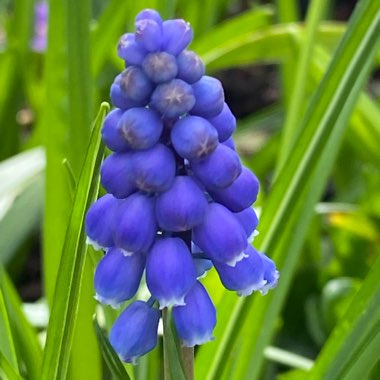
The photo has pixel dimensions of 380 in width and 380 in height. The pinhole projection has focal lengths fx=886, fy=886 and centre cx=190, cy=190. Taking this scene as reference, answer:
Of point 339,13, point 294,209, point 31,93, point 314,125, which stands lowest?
point 339,13

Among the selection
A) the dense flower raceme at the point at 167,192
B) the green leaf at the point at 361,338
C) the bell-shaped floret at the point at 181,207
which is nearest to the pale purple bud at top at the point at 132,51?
the dense flower raceme at the point at 167,192

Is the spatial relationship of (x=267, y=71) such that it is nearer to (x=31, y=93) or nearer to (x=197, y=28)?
(x=197, y=28)

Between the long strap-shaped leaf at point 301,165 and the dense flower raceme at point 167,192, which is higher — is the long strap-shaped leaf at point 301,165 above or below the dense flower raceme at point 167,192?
below

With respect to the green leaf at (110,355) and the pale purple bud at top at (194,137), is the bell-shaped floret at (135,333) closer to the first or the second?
the green leaf at (110,355)

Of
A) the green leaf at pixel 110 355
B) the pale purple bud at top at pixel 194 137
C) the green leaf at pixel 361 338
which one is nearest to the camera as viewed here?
the pale purple bud at top at pixel 194 137

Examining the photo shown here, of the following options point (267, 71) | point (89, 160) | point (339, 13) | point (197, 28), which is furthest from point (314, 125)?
point (339, 13)

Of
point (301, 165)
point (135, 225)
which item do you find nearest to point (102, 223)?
point (135, 225)

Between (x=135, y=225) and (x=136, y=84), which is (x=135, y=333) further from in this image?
(x=136, y=84)
